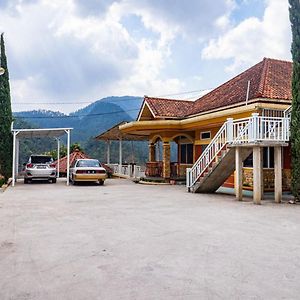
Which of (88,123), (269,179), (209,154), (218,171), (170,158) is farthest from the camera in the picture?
(88,123)

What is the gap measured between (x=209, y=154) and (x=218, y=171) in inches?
32.5

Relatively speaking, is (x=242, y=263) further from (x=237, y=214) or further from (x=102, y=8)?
(x=102, y=8)

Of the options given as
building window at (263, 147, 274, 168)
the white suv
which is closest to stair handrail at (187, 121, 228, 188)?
building window at (263, 147, 274, 168)

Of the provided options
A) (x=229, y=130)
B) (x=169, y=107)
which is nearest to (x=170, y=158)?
(x=169, y=107)

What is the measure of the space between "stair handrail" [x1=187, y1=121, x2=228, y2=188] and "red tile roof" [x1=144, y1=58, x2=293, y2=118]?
8.39 feet

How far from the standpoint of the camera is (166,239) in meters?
6.19

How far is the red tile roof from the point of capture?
1485cm

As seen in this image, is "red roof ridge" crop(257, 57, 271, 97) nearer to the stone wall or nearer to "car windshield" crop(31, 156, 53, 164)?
the stone wall

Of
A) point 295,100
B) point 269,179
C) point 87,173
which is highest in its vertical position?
point 295,100

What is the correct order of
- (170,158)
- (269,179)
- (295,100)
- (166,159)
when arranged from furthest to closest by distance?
(170,158) → (166,159) → (269,179) → (295,100)

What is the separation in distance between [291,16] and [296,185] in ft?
18.6

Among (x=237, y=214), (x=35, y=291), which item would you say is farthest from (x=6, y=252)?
(x=237, y=214)

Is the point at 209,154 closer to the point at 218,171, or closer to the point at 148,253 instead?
the point at 218,171

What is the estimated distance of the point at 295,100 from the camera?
11.6 metres
